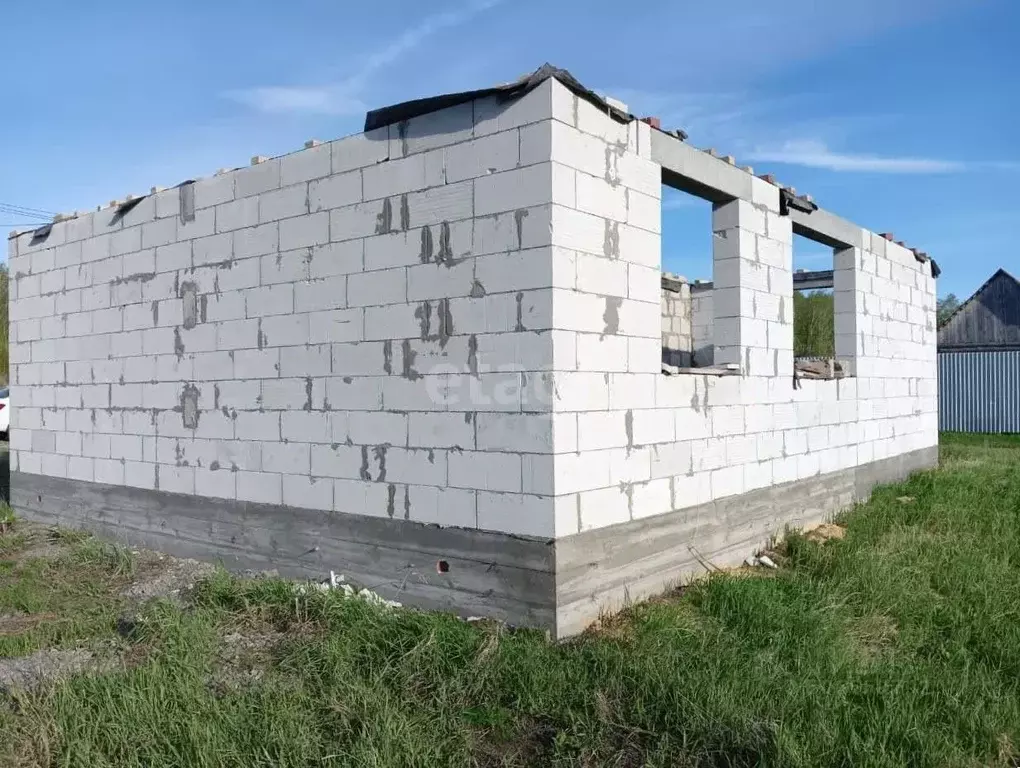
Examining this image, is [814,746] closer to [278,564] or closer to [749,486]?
[749,486]

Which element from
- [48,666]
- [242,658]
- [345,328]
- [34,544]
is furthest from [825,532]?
[34,544]

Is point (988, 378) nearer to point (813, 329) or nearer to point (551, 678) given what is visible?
point (813, 329)

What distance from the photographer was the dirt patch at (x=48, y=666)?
15.6 ft

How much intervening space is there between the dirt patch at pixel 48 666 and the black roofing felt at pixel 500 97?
402cm

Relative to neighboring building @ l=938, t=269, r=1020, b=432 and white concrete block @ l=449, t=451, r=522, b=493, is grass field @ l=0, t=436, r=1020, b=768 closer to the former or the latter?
white concrete block @ l=449, t=451, r=522, b=493

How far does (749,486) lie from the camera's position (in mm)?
7328

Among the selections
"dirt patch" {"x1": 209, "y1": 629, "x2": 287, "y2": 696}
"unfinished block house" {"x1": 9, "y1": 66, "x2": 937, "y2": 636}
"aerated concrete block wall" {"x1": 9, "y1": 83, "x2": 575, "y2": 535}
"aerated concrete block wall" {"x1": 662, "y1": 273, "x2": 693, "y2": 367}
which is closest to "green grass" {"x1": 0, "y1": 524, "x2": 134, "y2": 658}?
"unfinished block house" {"x1": 9, "y1": 66, "x2": 937, "y2": 636}

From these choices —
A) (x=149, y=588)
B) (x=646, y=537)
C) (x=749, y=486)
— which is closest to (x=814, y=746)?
(x=646, y=537)

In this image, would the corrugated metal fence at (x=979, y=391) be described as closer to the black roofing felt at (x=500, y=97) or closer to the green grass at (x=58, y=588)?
the black roofing felt at (x=500, y=97)

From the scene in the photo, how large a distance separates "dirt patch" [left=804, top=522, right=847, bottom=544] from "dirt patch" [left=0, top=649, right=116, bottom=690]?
562 cm

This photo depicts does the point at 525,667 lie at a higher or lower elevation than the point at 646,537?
lower

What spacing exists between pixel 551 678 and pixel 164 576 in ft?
14.2

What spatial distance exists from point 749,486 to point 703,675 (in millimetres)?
3173

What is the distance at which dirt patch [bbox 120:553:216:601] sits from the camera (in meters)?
6.92
